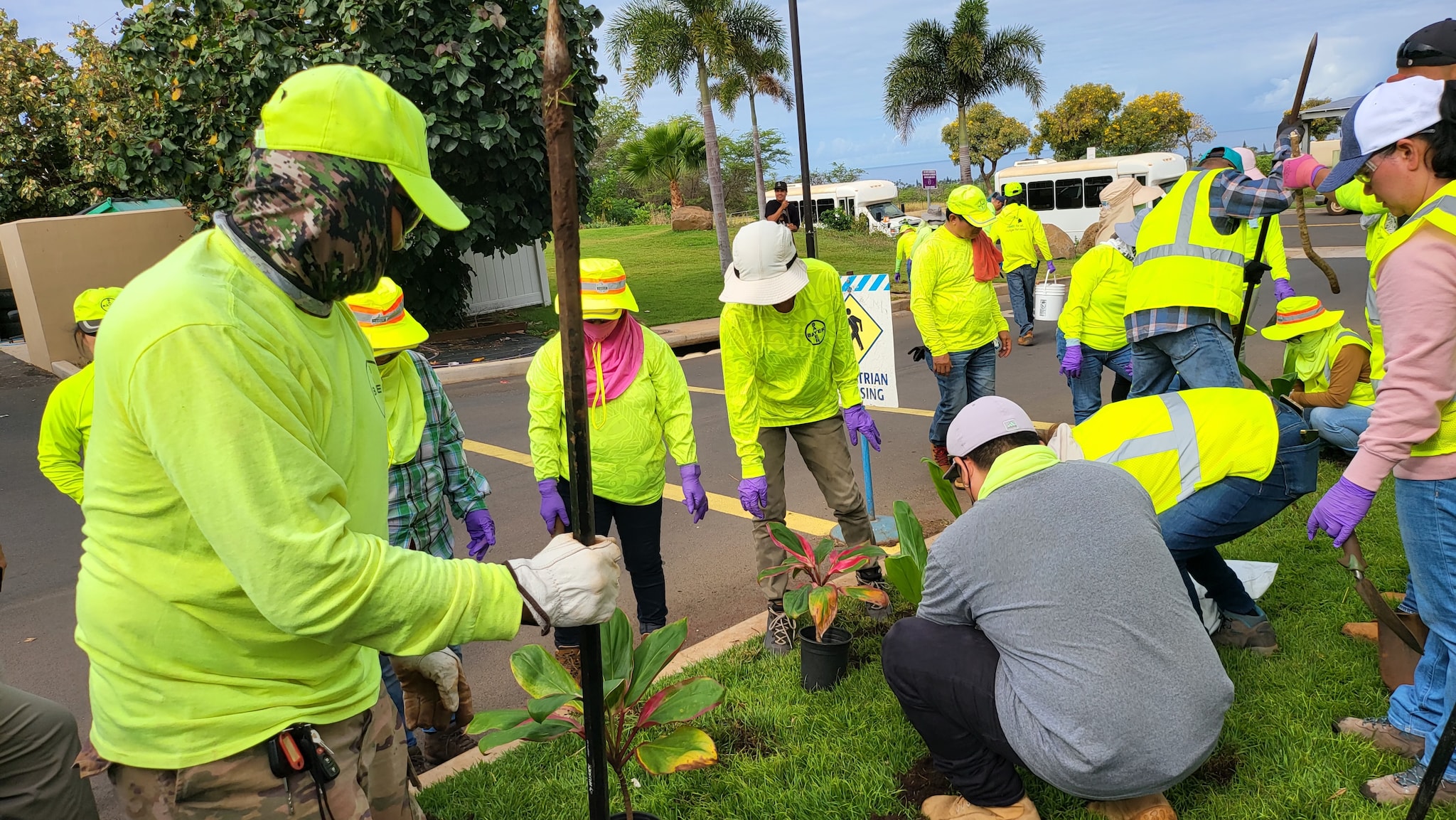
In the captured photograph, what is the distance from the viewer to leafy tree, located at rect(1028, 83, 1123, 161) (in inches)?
1626

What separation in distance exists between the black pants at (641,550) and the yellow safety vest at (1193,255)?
2.84m

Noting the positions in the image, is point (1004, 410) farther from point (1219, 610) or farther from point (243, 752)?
point (243, 752)

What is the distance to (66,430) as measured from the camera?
3717 mm

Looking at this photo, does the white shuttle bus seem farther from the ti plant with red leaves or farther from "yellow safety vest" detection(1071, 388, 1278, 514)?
the ti plant with red leaves

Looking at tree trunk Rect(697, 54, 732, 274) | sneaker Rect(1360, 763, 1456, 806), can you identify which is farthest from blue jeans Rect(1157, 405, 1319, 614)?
tree trunk Rect(697, 54, 732, 274)

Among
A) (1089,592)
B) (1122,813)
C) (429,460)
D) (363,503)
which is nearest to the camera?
(363,503)

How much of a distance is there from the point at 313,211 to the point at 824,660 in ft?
8.39

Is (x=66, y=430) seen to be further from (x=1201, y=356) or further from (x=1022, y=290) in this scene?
(x=1022, y=290)

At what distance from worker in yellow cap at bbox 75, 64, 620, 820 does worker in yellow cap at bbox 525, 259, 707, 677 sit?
1978mm

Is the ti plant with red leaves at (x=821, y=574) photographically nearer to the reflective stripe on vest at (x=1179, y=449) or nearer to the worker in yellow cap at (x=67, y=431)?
the reflective stripe on vest at (x=1179, y=449)

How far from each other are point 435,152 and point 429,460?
29.1ft

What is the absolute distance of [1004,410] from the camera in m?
2.67

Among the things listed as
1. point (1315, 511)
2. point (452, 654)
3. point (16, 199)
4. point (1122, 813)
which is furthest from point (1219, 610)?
point (16, 199)

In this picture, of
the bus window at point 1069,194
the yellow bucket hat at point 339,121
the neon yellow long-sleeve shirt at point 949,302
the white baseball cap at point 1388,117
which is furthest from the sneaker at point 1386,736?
the bus window at point 1069,194
